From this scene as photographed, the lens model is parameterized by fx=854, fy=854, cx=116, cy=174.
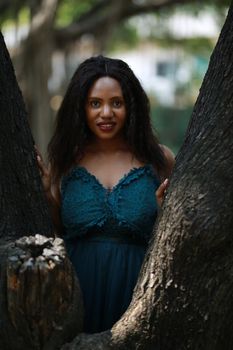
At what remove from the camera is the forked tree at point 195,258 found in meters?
2.78

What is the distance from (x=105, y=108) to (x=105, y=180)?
0.30m

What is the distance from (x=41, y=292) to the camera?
2713 millimetres

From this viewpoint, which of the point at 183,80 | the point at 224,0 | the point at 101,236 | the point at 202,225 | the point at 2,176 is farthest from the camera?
the point at 183,80

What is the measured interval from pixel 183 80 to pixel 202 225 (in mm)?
22330

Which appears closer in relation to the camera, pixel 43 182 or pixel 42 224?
pixel 42 224

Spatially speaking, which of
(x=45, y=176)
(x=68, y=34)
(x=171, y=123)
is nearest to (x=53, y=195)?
(x=45, y=176)

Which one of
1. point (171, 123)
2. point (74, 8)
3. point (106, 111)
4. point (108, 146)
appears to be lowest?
point (108, 146)

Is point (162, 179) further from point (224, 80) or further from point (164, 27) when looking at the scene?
point (164, 27)

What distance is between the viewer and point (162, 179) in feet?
11.8

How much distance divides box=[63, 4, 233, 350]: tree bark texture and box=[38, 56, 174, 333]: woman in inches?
16.3

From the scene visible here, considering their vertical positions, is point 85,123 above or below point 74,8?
below

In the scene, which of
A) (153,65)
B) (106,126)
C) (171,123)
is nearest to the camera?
(106,126)

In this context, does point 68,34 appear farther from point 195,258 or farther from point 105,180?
point 195,258

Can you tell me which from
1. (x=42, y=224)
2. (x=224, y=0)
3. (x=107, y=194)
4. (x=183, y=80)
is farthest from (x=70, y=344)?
(x=183, y=80)
